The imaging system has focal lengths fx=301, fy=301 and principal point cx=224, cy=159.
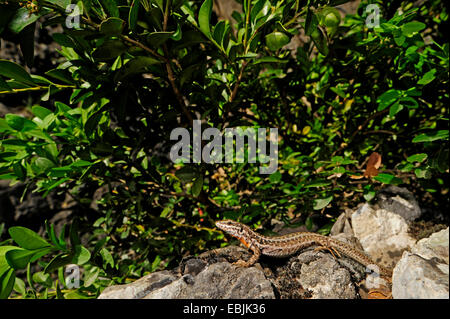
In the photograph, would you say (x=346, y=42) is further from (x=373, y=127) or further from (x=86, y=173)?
(x=86, y=173)

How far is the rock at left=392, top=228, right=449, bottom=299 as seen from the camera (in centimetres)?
138

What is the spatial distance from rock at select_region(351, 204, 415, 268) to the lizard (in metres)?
0.15

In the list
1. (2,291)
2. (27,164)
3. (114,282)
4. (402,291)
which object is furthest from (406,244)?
(27,164)

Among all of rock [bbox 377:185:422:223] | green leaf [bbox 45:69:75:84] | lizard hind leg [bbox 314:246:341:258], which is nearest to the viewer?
green leaf [bbox 45:69:75:84]

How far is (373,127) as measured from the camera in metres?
2.53

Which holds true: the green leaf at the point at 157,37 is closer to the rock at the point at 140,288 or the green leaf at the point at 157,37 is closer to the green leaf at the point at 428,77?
the rock at the point at 140,288

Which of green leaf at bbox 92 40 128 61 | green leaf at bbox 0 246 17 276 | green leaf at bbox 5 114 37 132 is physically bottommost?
green leaf at bbox 0 246 17 276

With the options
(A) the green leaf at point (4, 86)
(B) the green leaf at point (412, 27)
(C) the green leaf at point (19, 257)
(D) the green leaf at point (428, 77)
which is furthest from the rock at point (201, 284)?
(B) the green leaf at point (412, 27)

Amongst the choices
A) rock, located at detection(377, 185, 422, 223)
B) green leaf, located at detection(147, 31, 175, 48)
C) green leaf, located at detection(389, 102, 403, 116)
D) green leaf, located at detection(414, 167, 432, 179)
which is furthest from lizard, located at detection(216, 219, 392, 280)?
green leaf, located at detection(147, 31, 175, 48)

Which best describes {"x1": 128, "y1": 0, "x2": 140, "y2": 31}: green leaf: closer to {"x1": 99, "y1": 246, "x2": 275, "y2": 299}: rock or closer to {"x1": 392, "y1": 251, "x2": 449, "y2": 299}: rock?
{"x1": 99, "y1": 246, "x2": 275, "y2": 299}: rock

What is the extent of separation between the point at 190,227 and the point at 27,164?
126cm

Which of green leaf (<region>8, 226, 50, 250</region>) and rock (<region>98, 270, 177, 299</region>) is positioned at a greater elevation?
green leaf (<region>8, 226, 50, 250</region>)

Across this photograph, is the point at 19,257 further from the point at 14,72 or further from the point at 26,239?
the point at 14,72

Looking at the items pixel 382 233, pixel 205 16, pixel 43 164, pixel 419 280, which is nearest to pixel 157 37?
pixel 205 16
